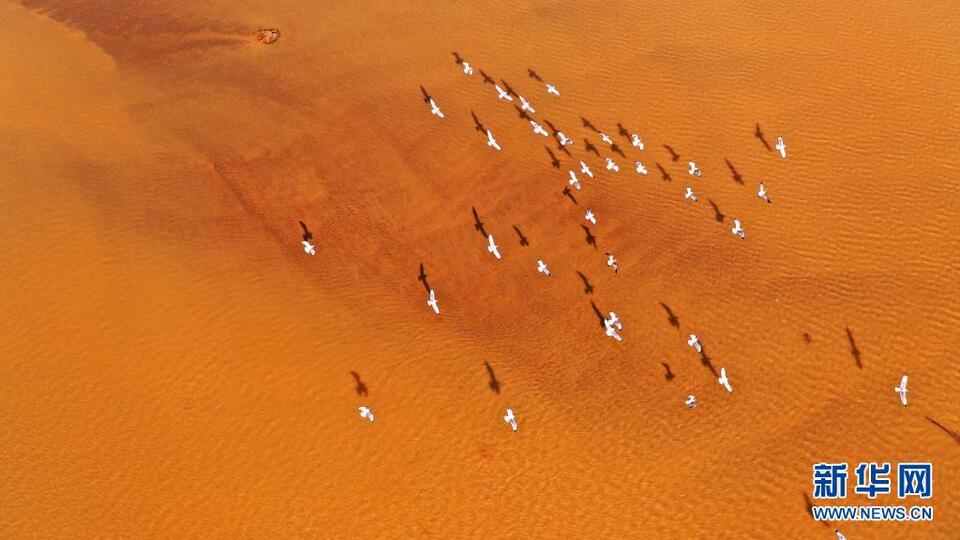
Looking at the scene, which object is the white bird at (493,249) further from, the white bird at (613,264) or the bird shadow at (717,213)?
the bird shadow at (717,213)

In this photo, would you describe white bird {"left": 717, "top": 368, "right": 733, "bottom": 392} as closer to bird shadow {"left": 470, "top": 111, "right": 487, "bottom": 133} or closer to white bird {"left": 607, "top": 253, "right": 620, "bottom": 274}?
white bird {"left": 607, "top": 253, "right": 620, "bottom": 274}

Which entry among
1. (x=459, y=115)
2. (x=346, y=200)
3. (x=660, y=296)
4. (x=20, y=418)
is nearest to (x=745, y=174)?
(x=660, y=296)

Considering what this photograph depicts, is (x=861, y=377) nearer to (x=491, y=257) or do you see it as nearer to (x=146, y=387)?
(x=491, y=257)

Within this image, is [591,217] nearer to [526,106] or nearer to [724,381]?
[526,106]

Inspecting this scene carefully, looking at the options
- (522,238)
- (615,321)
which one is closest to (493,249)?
(522,238)

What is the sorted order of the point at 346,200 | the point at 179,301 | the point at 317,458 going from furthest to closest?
the point at 346,200
the point at 179,301
the point at 317,458
